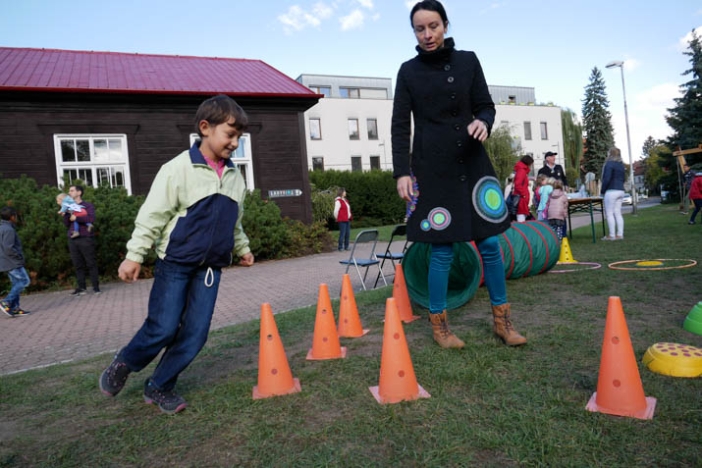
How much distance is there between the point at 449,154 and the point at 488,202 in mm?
449

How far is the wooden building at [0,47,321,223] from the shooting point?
13234 mm

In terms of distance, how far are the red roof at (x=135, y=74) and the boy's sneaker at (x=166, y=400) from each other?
41.9 ft

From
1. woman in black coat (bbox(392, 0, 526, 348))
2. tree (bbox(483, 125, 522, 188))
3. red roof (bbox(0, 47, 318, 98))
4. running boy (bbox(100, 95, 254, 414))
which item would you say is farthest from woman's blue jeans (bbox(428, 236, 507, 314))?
tree (bbox(483, 125, 522, 188))

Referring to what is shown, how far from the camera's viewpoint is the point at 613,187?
1115 cm

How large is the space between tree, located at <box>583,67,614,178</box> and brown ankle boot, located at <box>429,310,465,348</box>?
6229 cm

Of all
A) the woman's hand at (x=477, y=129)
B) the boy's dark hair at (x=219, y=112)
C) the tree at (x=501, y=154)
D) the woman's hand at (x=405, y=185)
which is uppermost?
the tree at (x=501, y=154)

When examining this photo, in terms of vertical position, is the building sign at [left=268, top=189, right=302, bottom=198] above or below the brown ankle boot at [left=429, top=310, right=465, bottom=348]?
above

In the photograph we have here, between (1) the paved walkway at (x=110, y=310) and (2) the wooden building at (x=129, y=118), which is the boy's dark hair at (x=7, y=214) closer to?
(1) the paved walkway at (x=110, y=310)

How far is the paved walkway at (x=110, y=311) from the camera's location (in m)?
5.32

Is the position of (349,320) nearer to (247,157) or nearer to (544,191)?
(544,191)

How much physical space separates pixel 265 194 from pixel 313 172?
13453 mm

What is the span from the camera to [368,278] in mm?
9336

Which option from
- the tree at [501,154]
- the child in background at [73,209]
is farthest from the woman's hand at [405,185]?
the tree at [501,154]

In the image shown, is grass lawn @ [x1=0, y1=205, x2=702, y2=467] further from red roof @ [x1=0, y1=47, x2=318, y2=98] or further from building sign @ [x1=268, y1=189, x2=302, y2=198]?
red roof @ [x1=0, y1=47, x2=318, y2=98]
